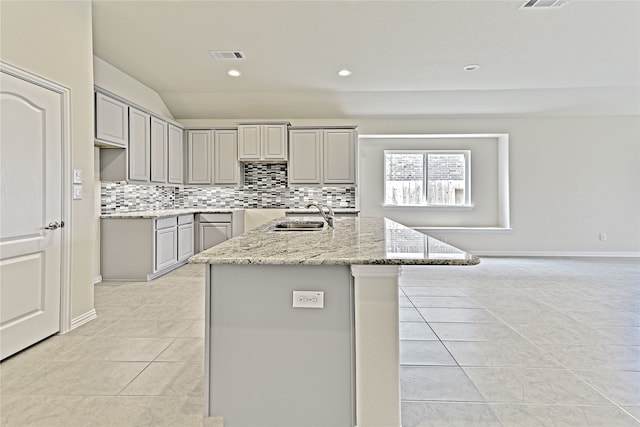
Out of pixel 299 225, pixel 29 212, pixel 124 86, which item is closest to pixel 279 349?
pixel 299 225

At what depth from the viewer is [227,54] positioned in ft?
13.7

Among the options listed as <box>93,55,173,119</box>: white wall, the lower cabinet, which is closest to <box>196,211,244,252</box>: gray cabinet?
the lower cabinet

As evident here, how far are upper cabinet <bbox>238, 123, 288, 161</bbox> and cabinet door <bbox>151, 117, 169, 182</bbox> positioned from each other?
3.91 feet

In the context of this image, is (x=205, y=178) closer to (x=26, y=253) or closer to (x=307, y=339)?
(x=26, y=253)

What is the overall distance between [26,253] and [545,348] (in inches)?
144

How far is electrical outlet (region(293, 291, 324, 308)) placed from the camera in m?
1.47

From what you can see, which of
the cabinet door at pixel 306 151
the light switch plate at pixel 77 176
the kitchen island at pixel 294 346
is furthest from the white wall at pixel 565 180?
the kitchen island at pixel 294 346

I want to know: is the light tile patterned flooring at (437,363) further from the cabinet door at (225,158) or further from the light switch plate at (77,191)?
the cabinet door at (225,158)

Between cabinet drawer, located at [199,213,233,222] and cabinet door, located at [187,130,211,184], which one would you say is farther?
cabinet door, located at [187,130,211,184]

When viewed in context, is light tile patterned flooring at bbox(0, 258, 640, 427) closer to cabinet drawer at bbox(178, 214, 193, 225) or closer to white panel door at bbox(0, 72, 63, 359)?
white panel door at bbox(0, 72, 63, 359)

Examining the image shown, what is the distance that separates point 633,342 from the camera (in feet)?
8.26

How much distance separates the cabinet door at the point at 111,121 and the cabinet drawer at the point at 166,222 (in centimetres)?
101

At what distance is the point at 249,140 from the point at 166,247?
2.27m

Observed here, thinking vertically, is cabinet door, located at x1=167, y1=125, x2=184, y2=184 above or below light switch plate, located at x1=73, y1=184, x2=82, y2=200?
above
